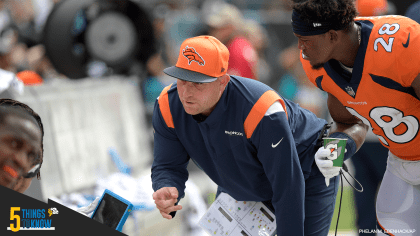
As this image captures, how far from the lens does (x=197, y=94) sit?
215cm

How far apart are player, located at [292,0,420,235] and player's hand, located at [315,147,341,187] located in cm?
36

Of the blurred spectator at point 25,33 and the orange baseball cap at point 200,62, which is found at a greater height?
the orange baseball cap at point 200,62

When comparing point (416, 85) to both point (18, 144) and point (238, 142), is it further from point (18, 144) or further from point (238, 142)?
point (18, 144)

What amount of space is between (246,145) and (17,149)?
1.13m

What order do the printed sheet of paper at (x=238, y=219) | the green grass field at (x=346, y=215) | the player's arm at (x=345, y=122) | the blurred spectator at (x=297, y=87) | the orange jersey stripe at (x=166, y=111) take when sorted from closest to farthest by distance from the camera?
the orange jersey stripe at (x=166, y=111) < the printed sheet of paper at (x=238, y=219) < the player's arm at (x=345, y=122) < the green grass field at (x=346, y=215) < the blurred spectator at (x=297, y=87)

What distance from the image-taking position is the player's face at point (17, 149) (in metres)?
1.50

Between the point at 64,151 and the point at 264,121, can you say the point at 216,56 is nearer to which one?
the point at 264,121

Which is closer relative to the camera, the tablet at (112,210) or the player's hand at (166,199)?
the tablet at (112,210)

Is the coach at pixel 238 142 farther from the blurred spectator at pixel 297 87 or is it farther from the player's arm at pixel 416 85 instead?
the blurred spectator at pixel 297 87

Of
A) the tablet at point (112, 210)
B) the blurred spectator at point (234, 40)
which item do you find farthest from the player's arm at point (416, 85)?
the blurred spectator at point (234, 40)

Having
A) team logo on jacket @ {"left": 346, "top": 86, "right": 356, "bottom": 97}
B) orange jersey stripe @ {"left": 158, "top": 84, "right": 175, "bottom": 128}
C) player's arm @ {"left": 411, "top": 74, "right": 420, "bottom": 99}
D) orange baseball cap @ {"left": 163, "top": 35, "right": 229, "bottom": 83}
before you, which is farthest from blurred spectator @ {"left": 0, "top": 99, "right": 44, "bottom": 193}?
player's arm @ {"left": 411, "top": 74, "right": 420, "bottom": 99}

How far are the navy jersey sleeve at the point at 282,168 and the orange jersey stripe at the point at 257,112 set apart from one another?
2 cm

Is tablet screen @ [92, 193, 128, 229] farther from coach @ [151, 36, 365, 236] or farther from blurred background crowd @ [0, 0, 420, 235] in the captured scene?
blurred background crowd @ [0, 0, 420, 235]

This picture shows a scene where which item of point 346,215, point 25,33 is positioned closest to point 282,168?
point 346,215
